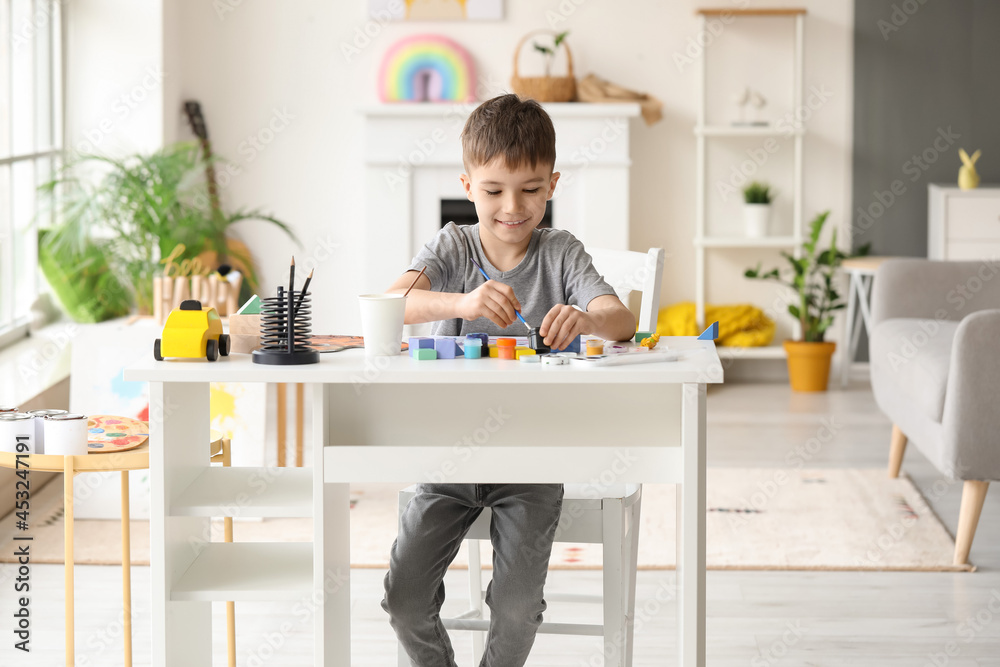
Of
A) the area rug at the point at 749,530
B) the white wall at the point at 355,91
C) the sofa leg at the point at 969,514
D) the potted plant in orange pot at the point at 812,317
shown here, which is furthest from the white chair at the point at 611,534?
the white wall at the point at 355,91

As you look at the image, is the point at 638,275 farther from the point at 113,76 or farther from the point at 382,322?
the point at 113,76

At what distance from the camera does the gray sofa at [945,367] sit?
2.63m

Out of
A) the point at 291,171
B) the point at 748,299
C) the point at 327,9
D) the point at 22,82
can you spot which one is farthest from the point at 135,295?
the point at 748,299

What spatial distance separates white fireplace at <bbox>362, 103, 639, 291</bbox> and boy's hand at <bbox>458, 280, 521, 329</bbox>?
315cm

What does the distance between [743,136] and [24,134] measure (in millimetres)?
2973

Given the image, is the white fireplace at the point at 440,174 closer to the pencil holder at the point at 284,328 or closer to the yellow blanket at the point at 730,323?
the yellow blanket at the point at 730,323

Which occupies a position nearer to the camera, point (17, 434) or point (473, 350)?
point (473, 350)

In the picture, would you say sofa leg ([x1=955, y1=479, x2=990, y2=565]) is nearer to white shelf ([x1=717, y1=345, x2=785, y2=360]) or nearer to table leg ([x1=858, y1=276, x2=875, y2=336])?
table leg ([x1=858, y1=276, x2=875, y2=336])

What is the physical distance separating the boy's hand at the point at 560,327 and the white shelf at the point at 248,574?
1.61 ft

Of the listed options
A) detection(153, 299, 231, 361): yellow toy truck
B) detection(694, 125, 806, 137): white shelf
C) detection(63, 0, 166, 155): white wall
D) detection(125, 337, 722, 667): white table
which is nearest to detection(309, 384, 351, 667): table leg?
detection(125, 337, 722, 667): white table

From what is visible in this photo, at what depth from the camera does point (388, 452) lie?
152 cm

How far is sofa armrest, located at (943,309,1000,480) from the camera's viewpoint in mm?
2613

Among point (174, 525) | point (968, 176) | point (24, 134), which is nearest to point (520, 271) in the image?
point (174, 525)

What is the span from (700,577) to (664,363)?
0.31 m
